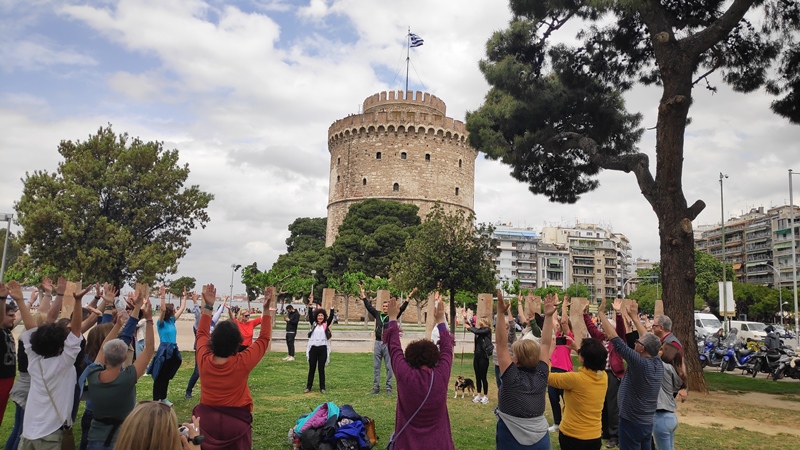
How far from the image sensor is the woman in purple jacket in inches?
146

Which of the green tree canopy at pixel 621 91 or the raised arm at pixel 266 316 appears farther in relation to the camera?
the green tree canopy at pixel 621 91

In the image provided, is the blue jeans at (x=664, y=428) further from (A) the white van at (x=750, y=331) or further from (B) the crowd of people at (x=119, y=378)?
(A) the white van at (x=750, y=331)

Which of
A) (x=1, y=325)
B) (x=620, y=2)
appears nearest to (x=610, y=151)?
(x=620, y=2)

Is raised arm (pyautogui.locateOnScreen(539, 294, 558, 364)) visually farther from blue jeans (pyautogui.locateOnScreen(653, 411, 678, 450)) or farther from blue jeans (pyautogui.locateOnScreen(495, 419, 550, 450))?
blue jeans (pyautogui.locateOnScreen(653, 411, 678, 450))

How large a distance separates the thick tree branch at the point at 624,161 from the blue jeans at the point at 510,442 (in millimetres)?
10950

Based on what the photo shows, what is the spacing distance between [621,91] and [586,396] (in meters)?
14.0

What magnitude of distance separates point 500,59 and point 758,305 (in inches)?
2227

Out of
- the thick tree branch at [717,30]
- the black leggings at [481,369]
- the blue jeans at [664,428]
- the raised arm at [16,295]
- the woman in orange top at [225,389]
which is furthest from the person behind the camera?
the thick tree branch at [717,30]

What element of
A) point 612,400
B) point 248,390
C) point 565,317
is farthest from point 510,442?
point 612,400

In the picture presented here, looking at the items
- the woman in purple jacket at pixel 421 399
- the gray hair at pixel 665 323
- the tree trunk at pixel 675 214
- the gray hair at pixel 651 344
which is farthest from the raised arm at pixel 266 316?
the tree trunk at pixel 675 214

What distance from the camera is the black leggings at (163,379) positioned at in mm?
7812

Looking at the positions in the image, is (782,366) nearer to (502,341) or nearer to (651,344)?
(651,344)

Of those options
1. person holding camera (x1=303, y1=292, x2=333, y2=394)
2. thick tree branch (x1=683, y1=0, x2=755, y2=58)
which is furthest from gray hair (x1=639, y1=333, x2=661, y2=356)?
thick tree branch (x1=683, y1=0, x2=755, y2=58)

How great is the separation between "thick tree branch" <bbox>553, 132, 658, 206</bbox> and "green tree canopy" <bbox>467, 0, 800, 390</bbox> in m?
0.03
